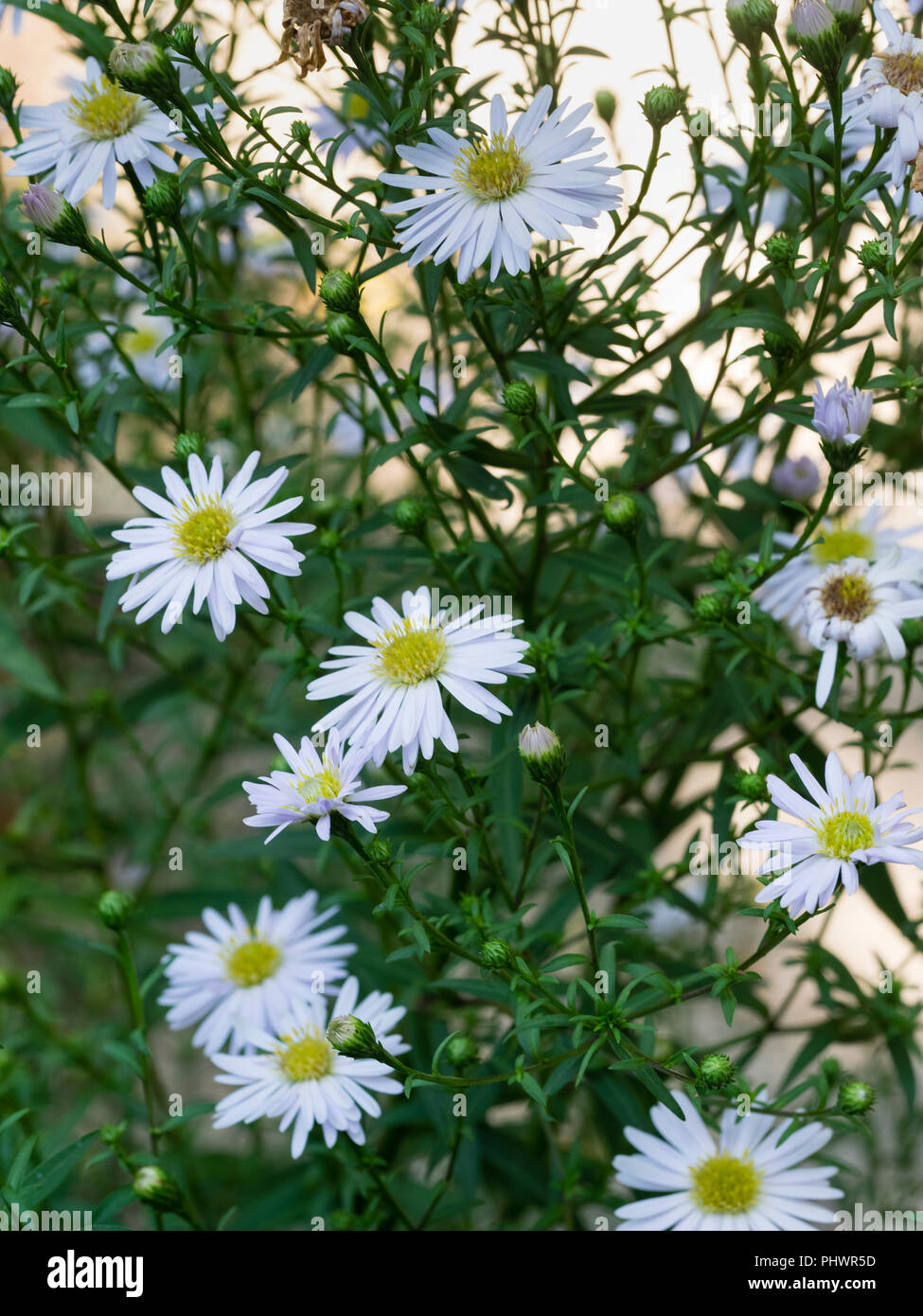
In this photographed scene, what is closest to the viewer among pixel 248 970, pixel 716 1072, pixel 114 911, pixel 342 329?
pixel 716 1072

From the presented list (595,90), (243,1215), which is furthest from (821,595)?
(243,1215)

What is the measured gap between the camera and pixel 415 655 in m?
0.84

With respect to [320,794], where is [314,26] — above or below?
above

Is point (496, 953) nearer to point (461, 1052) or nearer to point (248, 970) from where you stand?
point (461, 1052)

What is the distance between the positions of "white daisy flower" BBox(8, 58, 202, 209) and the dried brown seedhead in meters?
0.12

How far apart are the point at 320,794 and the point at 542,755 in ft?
0.48

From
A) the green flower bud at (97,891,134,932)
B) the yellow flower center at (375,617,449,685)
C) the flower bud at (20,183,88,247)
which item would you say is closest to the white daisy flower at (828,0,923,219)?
the yellow flower center at (375,617,449,685)

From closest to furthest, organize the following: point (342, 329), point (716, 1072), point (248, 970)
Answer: point (716, 1072) < point (342, 329) < point (248, 970)

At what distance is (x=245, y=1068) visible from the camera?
939 mm

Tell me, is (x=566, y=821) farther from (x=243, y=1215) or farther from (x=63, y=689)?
(x=63, y=689)

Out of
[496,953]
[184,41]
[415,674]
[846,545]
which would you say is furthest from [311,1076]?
[184,41]

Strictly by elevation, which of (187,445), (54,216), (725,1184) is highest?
(54,216)

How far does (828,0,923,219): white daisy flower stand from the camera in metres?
0.80

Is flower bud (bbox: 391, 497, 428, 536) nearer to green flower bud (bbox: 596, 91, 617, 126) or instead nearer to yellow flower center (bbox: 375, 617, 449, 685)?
Result: yellow flower center (bbox: 375, 617, 449, 685)
